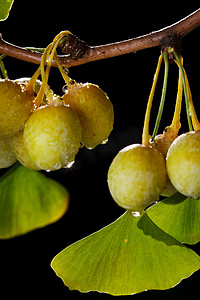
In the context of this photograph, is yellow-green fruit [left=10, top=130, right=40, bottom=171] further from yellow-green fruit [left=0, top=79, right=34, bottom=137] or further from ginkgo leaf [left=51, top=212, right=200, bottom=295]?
ginkgo leaf [left=51, top=212, right=200, bottom=295]

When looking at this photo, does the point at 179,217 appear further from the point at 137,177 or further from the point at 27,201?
the point at 27,201

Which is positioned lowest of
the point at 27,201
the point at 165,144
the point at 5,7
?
the point at 27,201

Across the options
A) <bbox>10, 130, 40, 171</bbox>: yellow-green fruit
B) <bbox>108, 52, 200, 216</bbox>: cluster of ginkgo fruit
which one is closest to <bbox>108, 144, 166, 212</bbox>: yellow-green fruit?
<bbox>108, 52, 200, 216</bbox>: cluster of ginkgo fruit

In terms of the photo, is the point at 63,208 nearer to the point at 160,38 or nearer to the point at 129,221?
the point at 129,221

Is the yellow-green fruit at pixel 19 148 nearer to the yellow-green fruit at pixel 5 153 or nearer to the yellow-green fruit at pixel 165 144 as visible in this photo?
the yellow-green fruit at pixel 5 153

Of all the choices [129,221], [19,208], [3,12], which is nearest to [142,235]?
[129,221]

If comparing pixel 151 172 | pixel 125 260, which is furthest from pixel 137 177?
pixel 125 260

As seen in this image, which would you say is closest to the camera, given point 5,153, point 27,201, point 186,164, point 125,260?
point 186,164
